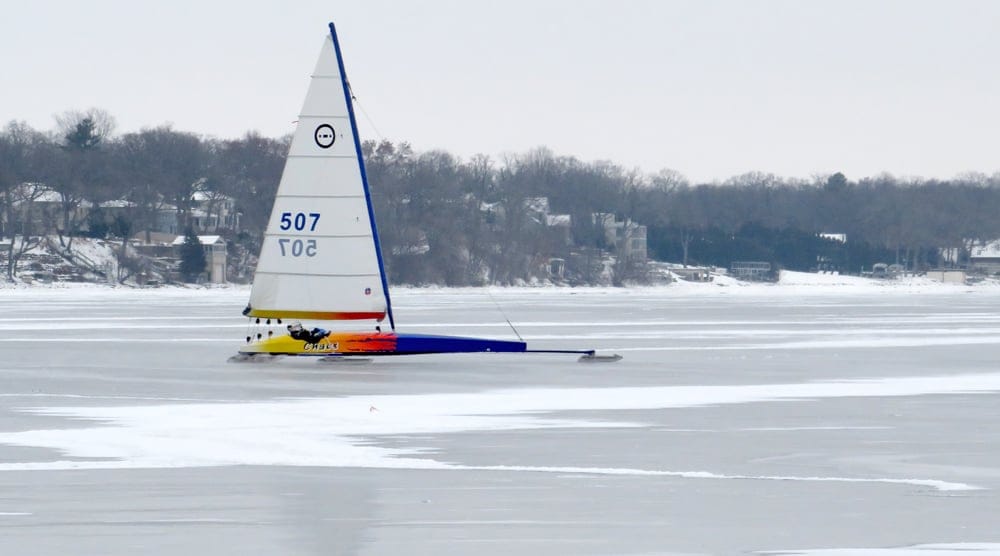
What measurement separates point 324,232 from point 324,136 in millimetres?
1583

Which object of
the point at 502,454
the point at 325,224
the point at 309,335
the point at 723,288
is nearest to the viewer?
the point at 502,454

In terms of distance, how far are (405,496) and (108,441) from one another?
460 centimetres

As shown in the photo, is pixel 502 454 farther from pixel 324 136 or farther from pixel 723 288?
pixel 723 288

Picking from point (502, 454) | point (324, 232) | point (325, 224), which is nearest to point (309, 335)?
Result: point (324, 232)

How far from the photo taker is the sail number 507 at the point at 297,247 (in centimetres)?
2872

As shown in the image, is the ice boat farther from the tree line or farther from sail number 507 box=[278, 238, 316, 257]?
the tree line

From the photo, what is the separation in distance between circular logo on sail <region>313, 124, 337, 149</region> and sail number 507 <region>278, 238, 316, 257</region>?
160cm

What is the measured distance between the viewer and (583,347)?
33.4m

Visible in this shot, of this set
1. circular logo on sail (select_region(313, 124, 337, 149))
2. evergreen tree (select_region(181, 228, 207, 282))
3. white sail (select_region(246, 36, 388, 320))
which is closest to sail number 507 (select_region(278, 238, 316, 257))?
white sail (select_region(246, 36, 388, 320))

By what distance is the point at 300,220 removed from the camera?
28.7m

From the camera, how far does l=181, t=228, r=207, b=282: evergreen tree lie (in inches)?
4218

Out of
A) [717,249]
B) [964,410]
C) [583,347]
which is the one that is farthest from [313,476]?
[717,249]

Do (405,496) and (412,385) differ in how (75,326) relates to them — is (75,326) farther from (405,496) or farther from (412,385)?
(405,496)

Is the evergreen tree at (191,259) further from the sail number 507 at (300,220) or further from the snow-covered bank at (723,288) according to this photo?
the sail number 507 at (300,220)
